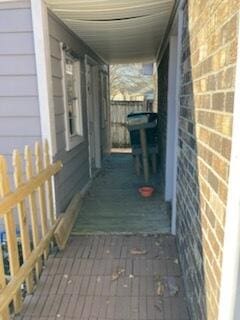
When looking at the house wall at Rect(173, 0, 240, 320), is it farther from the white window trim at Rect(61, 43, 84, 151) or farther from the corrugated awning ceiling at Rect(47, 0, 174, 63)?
the white window trim at Rect(61, 43, 84, 151)

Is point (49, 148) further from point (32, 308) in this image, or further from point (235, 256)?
point (235, 256)

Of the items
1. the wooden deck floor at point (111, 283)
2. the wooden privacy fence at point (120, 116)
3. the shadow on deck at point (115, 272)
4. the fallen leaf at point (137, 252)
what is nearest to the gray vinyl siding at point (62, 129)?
the shadow on deck at point (115, 272)

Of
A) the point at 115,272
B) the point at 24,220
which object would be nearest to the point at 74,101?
the point at 24,220

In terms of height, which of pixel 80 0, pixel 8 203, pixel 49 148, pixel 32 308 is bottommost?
pixel 32 308

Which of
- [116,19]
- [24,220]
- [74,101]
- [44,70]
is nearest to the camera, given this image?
[24,220]

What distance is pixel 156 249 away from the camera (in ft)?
10.5

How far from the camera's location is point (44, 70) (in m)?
3.13

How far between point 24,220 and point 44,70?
5.17 ft

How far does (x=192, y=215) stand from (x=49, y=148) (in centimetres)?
177

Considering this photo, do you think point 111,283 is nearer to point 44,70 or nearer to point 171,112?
point 44,70

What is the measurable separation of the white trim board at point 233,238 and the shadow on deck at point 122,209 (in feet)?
7.64

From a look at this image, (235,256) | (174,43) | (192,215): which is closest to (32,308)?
(192,215)

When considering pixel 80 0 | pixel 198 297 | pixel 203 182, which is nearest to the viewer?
pixel 203 182

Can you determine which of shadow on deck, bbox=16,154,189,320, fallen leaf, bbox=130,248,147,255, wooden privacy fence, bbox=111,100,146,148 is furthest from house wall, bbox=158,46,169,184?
wooden privacy fence, bbox=111,100,146,148
